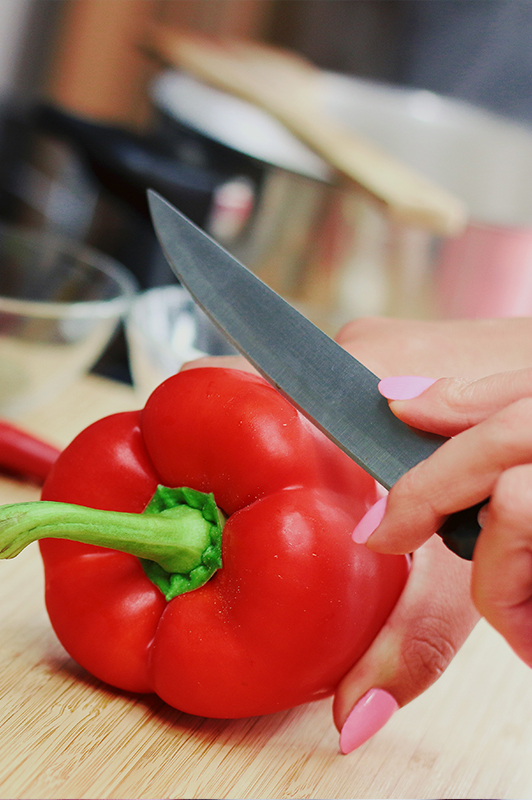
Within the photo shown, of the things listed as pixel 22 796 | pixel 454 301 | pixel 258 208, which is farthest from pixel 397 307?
pixel 22 796

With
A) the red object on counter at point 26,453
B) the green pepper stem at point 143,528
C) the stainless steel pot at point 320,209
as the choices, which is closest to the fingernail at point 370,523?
the green pepper stem at point 143,528

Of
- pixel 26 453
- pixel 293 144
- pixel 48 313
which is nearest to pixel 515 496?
pixel 26 453

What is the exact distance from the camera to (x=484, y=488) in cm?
52

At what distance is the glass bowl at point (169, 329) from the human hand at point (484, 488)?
2.06ft

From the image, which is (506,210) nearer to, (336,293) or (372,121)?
(372,121)

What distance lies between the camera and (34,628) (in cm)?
79

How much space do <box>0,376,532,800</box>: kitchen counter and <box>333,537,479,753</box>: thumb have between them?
47mm

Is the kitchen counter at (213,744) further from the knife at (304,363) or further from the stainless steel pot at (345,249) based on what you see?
the stainless steel pot at (345,249)

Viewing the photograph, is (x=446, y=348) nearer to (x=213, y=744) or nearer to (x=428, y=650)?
(x=428, y=650)

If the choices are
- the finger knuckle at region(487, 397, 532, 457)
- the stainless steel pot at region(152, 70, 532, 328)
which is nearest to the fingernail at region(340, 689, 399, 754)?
the finger knuckle at region(487, 397, 532, 457)

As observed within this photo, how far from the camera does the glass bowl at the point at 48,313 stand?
1.16m

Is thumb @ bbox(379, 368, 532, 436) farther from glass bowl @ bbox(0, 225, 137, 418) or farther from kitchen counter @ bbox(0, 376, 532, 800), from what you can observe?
glass bowl @ bbox(0, 225, 137, 418)

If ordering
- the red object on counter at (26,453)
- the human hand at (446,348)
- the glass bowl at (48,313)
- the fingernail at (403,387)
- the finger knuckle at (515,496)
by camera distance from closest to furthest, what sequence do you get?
the finger knuckle at (515,496) → the fingernail at (403,387) → the human hand at (446,348) → the red object on counter at (26,453) → the glass bowl at (48,313)

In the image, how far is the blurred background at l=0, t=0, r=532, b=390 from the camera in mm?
1379
